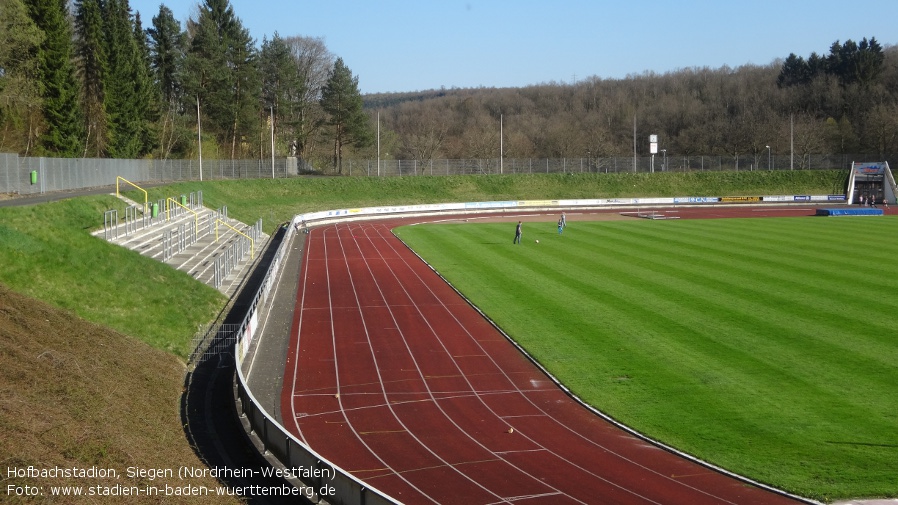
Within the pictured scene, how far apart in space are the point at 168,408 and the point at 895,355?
1838 cm

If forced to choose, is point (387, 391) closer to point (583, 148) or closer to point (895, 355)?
point (895, 355)

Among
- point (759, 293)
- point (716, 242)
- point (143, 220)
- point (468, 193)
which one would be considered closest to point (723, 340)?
point (759, 293)

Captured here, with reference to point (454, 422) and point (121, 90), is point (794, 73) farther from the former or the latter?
point (454, 422)

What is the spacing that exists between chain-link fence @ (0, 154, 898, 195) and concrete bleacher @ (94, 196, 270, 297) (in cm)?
441

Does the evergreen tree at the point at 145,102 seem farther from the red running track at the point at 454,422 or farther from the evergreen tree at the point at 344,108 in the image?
the red running track at the point at 454,422

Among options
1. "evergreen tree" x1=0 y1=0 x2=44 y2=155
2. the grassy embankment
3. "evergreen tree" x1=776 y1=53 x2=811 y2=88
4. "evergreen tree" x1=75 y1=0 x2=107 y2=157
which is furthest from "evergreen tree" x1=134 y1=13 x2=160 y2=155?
"evergreen tree" x1=776 y1=53 x2=811 y2=88

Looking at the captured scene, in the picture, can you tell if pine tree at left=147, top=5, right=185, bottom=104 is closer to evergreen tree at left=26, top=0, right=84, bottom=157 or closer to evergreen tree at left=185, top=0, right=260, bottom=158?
evergreen tree at left=185, top=0, right=260, bottom=158

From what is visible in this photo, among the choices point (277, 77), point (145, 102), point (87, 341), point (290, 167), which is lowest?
point (87, 341)

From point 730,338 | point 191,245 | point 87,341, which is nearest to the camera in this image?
point 87,341

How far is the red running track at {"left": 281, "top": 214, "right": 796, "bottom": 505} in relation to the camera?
14172 millimetres

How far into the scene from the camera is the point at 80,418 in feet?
44.6

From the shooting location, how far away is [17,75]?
48000 mm

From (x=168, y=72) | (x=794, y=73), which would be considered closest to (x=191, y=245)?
(x=168, y=72)

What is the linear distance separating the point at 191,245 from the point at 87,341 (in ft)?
68.7
